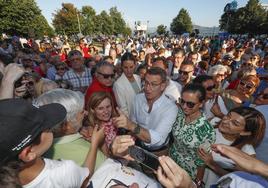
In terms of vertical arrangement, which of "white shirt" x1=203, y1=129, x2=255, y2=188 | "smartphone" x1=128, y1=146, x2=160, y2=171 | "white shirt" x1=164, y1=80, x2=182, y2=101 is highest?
"smartphone" x1=128, y1=146, x2=160, y2=171

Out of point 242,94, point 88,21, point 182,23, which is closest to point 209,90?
point 242,94

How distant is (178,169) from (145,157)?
31cm

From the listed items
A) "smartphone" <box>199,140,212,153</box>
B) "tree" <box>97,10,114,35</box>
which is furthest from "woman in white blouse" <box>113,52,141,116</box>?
"tree" <box>97,10,114,35</box>

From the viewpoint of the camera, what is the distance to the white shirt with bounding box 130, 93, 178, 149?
106 inches

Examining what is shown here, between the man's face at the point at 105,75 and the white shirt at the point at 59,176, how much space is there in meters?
2.45

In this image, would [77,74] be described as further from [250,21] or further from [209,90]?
[250,21]

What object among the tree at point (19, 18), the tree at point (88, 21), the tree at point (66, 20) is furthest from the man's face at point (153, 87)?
the tree at point (88, 21)

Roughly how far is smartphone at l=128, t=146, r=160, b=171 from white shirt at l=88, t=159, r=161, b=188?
0.10 metres

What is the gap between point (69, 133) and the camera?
1.95 metres

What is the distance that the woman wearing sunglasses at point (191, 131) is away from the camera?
2.62 meters

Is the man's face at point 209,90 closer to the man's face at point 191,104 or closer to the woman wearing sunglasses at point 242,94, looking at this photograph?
the woman wearing sunglasses at point 242,94

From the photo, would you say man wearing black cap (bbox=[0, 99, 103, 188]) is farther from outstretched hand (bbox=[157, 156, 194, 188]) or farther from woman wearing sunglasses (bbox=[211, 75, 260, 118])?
woman wearing sunglasses (bbox=[211, 75, 260, 118])

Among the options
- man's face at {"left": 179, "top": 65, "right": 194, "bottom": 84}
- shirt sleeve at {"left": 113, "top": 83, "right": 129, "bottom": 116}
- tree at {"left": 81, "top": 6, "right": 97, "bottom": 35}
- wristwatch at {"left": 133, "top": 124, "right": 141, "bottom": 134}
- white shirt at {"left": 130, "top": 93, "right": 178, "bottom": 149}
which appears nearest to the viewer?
wristwatch at {"left": 133, "top": 124, "right": 141, "bottom": 134}

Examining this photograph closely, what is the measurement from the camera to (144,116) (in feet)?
10.2
